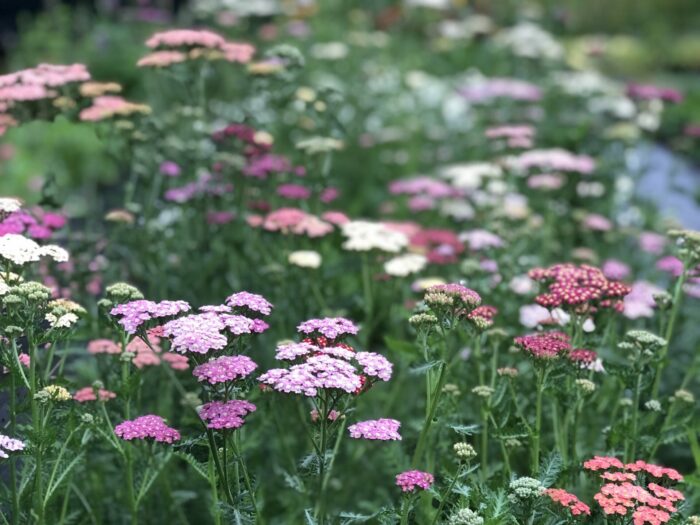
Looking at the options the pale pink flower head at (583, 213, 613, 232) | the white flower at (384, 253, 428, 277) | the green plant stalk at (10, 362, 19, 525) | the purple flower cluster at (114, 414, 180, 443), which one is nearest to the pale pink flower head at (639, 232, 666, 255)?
the pale pink flower head at (583, 213, 613, 232)

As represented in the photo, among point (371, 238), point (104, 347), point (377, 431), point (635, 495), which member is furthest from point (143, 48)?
point (635, 495)

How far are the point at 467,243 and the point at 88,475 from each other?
7.60ft

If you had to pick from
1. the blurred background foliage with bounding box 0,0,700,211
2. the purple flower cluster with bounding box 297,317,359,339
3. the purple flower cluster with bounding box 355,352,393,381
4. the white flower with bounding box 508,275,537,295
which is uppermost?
the purple flower cluster with bounding box 297,317,359,339

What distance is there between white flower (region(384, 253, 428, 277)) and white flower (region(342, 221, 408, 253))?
8 cm

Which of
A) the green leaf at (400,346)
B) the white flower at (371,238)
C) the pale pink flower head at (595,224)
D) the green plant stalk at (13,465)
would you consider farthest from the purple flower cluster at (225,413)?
the pale pink flower head at (595,224)

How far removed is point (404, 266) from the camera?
4.56m

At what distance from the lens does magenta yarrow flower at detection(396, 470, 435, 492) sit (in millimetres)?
2732

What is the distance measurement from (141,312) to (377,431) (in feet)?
2.50

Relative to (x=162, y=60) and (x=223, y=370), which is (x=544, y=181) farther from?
(x=223, y=370)

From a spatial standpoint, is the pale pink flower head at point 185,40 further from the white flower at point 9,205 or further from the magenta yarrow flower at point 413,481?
the magenta yarrow flower at point 413,481

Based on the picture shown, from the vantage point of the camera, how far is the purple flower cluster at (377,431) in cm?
268

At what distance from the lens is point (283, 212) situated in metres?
4.53

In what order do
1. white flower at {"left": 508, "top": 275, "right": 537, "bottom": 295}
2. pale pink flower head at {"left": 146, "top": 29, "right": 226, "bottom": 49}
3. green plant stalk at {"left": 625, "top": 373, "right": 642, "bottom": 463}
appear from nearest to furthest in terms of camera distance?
green plant stalk at {"left": 625, "top": 373, "right": 642, "bottom": 463}, pale pink flower head at {"left": 146, "top": 29, "right": 226, "bottom": 49}, white flower at {"left": 508, "top": 275, "right": 537, "bottom": 295}

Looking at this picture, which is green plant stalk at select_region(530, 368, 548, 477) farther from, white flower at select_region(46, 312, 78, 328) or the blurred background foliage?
the blurred background foliage
